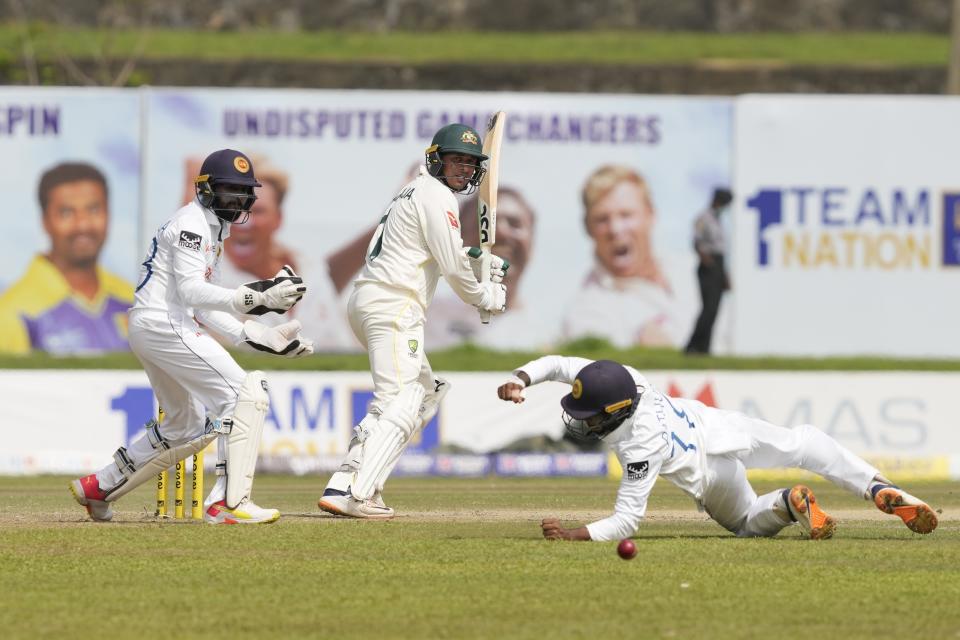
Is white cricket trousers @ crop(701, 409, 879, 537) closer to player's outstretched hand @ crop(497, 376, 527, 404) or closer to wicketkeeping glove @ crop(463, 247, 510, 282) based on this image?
player's outstretched hand @ crop(497, 376, 527, 404)

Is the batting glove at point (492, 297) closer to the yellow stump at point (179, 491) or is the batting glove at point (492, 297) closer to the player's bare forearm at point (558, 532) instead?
the player's bare forearm at point (558, 532)

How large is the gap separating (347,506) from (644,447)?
212cm

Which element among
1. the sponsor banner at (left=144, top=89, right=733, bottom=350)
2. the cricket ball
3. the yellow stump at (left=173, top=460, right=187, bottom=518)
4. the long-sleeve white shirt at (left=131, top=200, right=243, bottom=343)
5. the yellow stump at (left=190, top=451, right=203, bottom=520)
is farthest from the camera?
the sponsor banner at (left=144, top=89, right=733, bottom=350)

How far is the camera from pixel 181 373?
9750 millimetres

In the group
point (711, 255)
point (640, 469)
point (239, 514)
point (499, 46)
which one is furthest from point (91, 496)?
point (499, 46)

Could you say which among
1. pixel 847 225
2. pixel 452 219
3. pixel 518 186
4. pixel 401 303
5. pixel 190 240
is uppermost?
pixel 518 186

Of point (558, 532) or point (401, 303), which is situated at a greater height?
point (401, 303)

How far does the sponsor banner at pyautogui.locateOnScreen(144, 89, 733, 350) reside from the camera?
2305cm

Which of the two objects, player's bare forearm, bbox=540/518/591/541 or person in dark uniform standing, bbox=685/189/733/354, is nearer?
player's bare forearm, bbox=540/518/591/541

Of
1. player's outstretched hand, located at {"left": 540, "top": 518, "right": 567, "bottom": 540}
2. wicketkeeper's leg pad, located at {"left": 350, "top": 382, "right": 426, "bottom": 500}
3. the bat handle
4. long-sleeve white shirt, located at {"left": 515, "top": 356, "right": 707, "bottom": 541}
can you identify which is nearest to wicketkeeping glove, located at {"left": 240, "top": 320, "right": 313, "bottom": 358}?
wicketkeeper's leg pad, located at {"left": 350, "top": 382, "right": 426, "bottom": 500}

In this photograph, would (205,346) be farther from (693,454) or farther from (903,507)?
(903,507)

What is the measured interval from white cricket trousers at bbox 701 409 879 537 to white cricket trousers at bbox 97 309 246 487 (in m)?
2.50

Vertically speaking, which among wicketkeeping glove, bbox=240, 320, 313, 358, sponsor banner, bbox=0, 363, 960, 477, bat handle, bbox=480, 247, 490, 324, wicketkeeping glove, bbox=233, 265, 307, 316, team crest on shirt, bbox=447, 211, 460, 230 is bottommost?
sponsor banner, bbox=0, 363, 960, 477

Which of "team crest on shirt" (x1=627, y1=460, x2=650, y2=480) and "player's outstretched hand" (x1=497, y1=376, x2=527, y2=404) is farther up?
"player's outstretched hand" (x1=497, y1=376, x2=527, y2=404)
